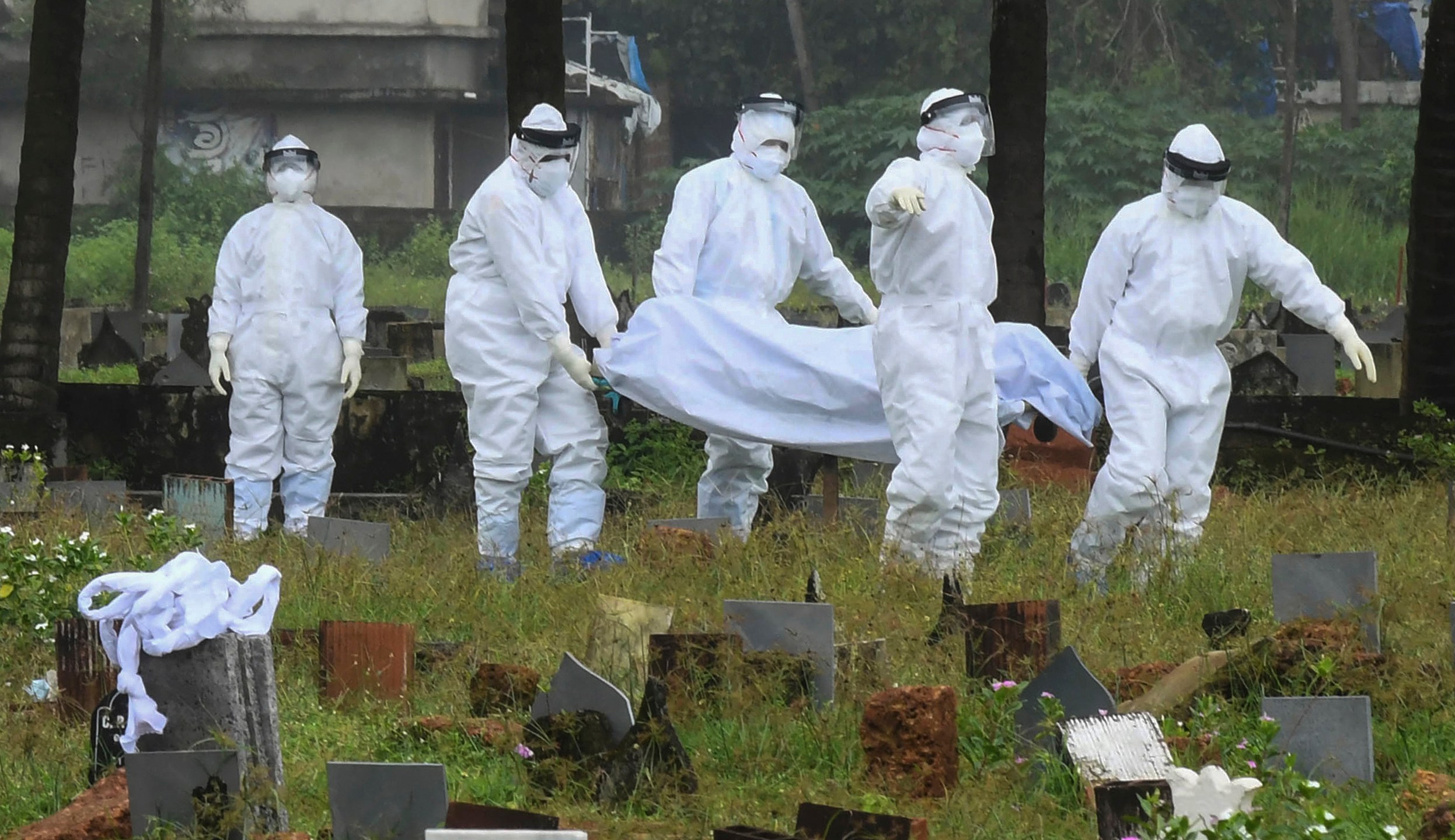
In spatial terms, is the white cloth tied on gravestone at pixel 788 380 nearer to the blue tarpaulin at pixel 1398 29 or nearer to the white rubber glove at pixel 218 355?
the white rubber glove at pixel 218 355

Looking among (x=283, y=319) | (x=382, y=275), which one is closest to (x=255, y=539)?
(x=283, y=319)

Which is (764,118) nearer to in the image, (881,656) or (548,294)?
(548,294)

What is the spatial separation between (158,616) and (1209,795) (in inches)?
90.7

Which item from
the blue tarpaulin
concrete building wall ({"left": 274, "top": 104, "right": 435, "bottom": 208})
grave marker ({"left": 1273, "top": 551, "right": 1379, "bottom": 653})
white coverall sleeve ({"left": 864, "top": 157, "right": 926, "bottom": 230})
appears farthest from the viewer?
the blue tarpaulin

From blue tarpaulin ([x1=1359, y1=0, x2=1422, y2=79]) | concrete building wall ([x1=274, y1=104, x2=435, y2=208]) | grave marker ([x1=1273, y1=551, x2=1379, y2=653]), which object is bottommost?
grave marker ([x1=1273, y1=551, x2=1379, y2=653])

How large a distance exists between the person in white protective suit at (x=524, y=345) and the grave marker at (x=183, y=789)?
412 cm

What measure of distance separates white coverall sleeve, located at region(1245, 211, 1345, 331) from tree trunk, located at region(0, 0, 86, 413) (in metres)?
6.97

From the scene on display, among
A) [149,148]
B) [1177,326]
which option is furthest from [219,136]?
[1177,326]

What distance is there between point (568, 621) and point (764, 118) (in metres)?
3.42

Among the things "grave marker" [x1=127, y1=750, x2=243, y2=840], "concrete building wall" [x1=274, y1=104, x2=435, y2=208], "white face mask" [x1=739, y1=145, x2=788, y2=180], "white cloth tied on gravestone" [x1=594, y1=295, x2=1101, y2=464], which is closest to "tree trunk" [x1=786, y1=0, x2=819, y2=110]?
"concrete building wall" [x1=274, y1=104, x2=435, y2=208]

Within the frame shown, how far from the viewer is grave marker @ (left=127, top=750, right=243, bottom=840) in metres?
4.36

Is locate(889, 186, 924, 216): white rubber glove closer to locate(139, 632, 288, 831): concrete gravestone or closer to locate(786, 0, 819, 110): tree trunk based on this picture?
locate(139, 632, 288, 831): concrete gravestone

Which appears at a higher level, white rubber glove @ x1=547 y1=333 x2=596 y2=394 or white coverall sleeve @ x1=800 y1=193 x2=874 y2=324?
white coverall sleeve @ x1=800 y1=193 x2=874 y2=324

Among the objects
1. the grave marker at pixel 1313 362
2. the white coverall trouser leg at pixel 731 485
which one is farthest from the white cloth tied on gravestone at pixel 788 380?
the grave marker at pixel 1313 362
